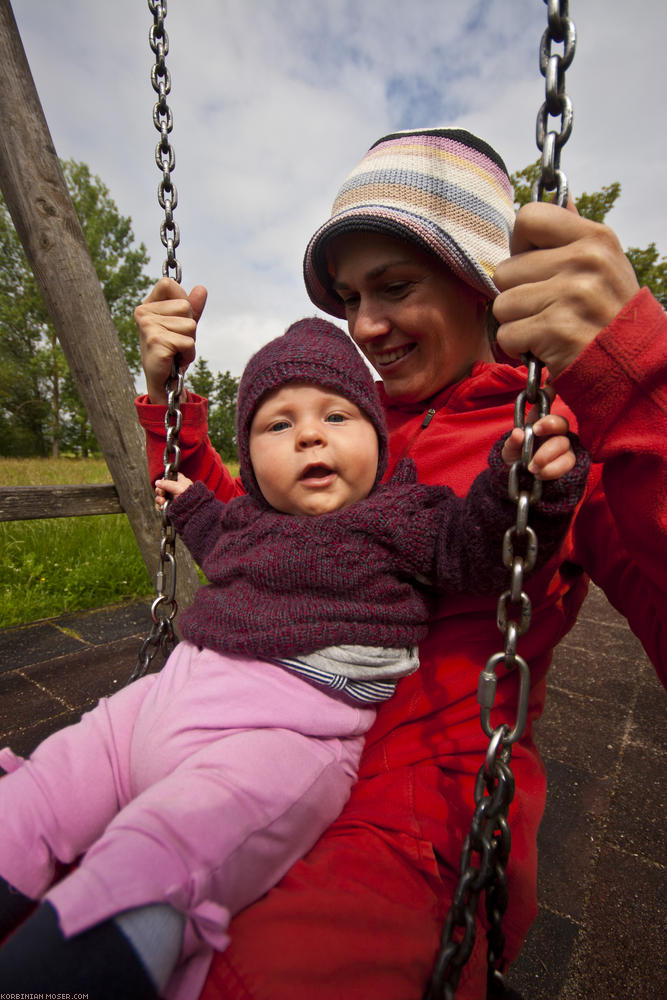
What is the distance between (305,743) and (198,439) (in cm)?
119

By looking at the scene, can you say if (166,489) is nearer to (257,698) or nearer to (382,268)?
(257,698)

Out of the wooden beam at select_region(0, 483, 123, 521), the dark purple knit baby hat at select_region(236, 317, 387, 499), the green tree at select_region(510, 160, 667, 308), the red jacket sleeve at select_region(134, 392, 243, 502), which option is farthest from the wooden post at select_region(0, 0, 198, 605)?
the green tree at select_region(510, 160, 667, 308)

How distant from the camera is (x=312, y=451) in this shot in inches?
52.3

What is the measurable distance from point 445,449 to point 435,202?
2.19 ft

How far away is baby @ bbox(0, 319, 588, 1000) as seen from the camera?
741 mm

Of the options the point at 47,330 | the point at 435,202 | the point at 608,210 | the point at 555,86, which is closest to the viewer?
the point at 555,86

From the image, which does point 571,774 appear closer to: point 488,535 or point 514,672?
point 514,672

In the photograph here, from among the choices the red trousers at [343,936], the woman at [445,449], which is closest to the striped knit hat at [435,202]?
the woman at [445,449]

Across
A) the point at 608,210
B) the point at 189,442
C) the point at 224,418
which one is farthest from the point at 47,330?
the point at 189,442

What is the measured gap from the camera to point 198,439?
6.46 ft

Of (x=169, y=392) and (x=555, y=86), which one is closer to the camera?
(x=555, y=86)

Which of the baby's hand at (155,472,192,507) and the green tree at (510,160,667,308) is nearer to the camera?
the baby's hand at (155,472,192,507)

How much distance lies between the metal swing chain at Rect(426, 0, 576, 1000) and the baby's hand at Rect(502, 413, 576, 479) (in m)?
0.02

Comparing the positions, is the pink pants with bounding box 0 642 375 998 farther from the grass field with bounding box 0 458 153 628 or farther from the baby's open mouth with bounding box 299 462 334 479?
the grass field with bounding box 0 458 153 628
